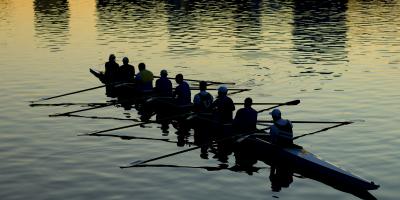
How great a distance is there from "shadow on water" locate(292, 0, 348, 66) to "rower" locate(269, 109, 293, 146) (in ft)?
101

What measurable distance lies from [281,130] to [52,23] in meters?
72.2

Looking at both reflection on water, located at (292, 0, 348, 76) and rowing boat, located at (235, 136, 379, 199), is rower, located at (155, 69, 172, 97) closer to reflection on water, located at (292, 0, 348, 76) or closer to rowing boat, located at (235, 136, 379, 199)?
rowing boat, located at (235, 136, 379, 199)

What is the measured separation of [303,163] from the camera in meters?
25.7

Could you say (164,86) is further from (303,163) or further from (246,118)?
(303,163)

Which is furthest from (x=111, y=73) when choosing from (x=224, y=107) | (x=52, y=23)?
(x=52, y=23)

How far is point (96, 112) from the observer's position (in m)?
38.3

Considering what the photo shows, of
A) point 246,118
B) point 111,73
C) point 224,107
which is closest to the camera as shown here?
point 246,118

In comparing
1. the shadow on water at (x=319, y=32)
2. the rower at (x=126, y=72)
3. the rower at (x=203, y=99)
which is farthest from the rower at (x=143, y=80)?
the shadow on water at (x=319, y=32)

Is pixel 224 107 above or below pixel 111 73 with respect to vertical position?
above

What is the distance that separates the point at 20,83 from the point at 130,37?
29299mm

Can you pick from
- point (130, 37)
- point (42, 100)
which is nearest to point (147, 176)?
point (42, 100)

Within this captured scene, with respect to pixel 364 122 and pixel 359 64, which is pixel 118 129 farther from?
pixel 359 64

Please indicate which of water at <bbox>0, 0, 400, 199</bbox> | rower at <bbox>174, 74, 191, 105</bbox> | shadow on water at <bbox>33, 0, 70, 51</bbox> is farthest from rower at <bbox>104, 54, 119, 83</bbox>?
shadow on water at <bbox>33, 0, 70, 51</bbox>

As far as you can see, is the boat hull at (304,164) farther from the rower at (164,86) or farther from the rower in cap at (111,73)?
the rower in cap at (111,73)
